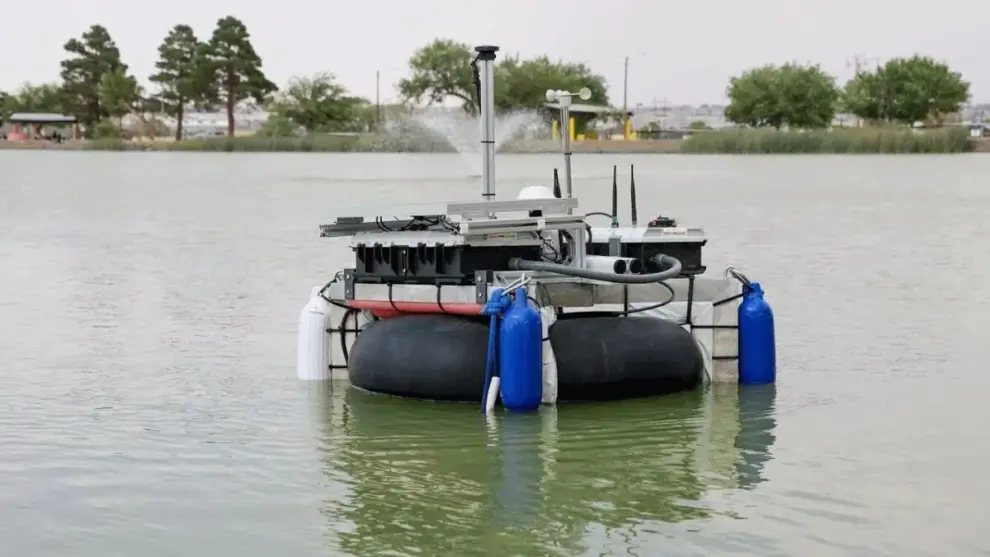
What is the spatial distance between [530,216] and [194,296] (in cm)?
1038

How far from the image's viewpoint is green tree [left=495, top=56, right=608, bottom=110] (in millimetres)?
43884

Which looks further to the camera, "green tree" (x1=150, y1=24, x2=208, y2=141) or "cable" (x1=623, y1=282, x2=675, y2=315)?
"green tree" (x1=150, y1=24, x2=208, y2=141)

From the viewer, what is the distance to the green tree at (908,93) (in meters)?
131

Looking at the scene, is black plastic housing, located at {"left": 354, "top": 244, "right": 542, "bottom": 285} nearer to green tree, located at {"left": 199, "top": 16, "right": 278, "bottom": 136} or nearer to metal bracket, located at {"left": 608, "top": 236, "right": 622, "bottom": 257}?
metal bracket, located at {"left": 608, "top": 236, "right": 622, "bottom": 257}

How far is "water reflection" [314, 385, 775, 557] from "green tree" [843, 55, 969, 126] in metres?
123

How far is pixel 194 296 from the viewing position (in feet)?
72.9

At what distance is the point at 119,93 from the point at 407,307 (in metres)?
138

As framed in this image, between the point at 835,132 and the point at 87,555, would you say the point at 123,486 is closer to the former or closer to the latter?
the point at 87,555

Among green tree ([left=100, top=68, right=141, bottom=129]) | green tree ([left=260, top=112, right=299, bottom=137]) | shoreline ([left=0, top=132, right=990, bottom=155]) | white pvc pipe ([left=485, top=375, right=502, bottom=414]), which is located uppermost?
green tree ([left=100, top=68, right=141, bottom=129])

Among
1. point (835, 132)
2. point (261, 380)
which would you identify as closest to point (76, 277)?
point (261, 380)

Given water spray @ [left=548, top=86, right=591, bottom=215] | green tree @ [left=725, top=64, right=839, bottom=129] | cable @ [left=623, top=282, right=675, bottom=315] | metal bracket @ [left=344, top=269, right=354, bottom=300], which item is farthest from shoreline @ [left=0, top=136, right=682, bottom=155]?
cable @ [left=623, top=282, right=675, bottom=315]

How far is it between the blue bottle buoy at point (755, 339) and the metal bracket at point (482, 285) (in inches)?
93.3

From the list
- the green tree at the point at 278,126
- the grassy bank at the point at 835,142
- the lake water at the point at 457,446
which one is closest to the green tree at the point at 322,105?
A: the green tree at the point at 278,126

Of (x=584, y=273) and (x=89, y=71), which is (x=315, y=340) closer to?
(x=584, y=273)
